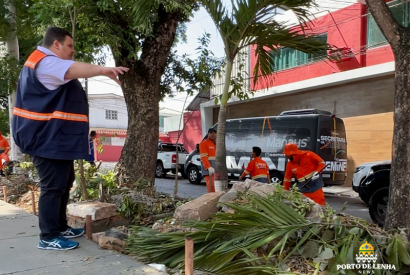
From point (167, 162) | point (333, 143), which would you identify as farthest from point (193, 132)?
point (333, 143)

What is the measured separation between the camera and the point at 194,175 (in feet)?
46.7

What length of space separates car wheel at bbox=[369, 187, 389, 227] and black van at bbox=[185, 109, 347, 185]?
340 cm

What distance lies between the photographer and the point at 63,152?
9.39ft

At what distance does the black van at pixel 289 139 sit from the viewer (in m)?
10.6

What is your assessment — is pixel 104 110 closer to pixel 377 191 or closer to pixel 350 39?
pixel 350 39

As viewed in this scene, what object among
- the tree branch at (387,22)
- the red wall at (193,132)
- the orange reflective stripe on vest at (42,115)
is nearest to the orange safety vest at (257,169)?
the tree branch at (387,22)

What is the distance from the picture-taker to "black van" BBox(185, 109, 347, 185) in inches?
416

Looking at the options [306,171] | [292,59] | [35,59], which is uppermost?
[292,59]

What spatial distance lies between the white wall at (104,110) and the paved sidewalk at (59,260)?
4004 centimetres

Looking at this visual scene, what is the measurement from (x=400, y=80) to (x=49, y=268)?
3475mm

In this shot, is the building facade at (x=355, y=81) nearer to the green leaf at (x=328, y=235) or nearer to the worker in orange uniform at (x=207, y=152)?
the worker in orange uniform at (x=207, y=152)

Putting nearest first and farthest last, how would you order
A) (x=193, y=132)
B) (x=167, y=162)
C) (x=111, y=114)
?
(x=167, y=162) < (x=193, y=132) < (x=111, y=114)

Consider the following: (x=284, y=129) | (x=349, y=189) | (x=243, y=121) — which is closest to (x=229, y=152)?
(x=243, y=121)

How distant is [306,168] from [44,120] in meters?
4.06
